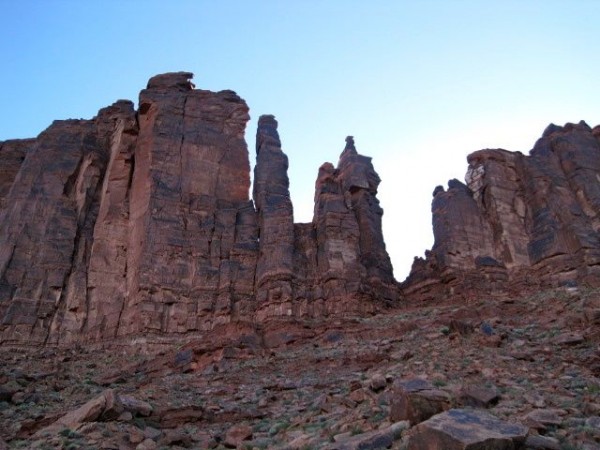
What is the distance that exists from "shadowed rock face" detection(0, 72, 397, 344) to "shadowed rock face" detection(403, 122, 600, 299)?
452 cm

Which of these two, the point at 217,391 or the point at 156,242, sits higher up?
the point at 156,242

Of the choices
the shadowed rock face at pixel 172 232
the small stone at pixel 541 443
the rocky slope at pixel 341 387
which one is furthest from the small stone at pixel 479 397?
the shadowed rock face at pixel 172 232

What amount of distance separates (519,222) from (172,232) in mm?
25194

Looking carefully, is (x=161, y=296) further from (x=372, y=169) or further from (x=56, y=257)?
(x=372, y=169)

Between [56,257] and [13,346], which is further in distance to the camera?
[56,257]

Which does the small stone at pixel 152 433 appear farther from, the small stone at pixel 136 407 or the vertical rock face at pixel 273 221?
the vertical rock face at pixel 273 221

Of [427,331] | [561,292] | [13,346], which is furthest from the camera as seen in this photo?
[13,346]

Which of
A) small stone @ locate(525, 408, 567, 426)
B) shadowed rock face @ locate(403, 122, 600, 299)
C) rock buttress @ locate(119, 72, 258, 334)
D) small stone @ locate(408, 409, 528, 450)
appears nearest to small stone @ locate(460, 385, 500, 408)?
small stone @ locate(525, 408, 567, 426)

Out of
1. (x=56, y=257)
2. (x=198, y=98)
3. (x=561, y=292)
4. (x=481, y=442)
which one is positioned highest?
(x=198, y=98)

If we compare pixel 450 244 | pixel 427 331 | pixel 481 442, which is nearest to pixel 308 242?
pixel 450 244

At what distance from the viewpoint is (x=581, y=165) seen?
4556 centimetres

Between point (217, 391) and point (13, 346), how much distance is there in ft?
64.0

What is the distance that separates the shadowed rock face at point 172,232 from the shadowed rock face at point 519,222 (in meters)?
4.52

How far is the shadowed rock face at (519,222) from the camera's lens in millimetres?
39000
